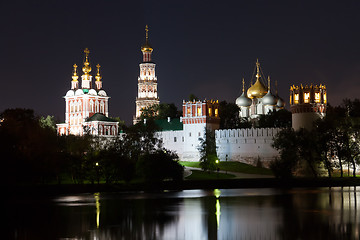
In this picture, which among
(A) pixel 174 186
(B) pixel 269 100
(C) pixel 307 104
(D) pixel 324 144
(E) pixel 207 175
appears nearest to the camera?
(A) pixel 174 186

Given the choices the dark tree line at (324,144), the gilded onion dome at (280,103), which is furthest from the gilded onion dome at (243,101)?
the dark tree line at (324,144)

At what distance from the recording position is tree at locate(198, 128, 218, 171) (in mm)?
63094

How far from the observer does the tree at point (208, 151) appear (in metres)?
63.1

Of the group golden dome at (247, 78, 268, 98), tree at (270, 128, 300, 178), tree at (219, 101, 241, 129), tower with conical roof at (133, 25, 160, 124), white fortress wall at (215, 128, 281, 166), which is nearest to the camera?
tree at (270, 128, 300, 178)

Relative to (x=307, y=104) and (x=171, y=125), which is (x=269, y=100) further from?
(x=307, y=104)

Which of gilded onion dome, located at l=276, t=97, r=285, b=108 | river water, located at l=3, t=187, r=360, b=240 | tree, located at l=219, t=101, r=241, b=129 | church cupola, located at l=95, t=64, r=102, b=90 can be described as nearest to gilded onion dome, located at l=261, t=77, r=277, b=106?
gilded onion dome, located at l=276, t=97, r=285, b=108

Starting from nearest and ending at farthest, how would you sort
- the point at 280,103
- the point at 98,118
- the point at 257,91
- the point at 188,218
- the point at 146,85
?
the point at 188,218, the point at 257,91, the point at 280,103, the point at 98,118, the point at 146,85

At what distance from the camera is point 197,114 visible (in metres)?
77.9

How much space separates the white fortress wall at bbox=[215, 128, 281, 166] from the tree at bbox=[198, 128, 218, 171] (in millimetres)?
1268

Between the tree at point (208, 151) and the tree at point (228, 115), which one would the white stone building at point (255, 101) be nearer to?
the tree at point (228, 115)

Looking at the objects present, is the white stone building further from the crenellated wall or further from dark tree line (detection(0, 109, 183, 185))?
dark tree line (detection(0, 109, 183, 185))

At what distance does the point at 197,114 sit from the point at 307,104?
17.9 metres

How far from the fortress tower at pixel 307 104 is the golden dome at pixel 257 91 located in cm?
2269

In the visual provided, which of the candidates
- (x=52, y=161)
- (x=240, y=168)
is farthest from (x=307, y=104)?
(x=52, y=161)
